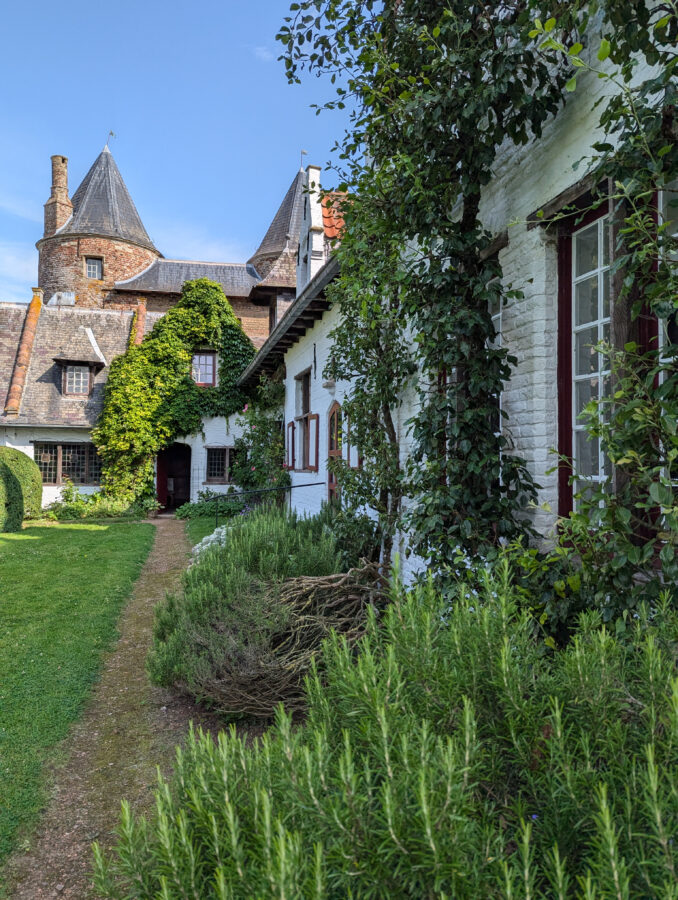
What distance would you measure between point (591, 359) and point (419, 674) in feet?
8.94

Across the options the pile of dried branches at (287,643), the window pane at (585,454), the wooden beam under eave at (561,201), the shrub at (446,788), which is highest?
the wooden beam under eave at (561,201)

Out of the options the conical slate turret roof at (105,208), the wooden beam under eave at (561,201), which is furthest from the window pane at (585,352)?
the conical slate turret roof at (105,208)

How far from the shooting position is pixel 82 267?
1069 inches

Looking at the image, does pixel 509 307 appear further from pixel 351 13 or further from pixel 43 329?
pixel 43 329

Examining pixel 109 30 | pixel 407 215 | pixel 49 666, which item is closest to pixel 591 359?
pixel 407 215

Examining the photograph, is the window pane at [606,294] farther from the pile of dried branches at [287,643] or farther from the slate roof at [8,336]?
the slate roof at [8,336]

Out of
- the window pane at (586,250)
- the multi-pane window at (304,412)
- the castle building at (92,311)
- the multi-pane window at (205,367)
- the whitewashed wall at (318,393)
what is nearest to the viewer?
the window pane at (586,250)

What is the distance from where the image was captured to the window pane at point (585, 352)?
3.65m

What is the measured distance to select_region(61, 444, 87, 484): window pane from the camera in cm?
1947

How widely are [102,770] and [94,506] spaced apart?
16104 mm

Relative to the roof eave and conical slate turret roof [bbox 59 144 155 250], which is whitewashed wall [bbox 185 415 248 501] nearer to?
the roof eave

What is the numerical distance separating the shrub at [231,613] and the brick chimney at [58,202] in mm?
27377

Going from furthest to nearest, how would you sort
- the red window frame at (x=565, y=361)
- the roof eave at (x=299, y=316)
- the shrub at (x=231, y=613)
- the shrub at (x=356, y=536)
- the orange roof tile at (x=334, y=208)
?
the roof eave at (x=299, y=316), the shrub at (x=356, y=536), the orange roof tile at (x=334, y=208), the shrub at (x=231, y=613), the red window frame at (x=565, y=361)

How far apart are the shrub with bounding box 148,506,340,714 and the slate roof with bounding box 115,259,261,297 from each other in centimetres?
2342
